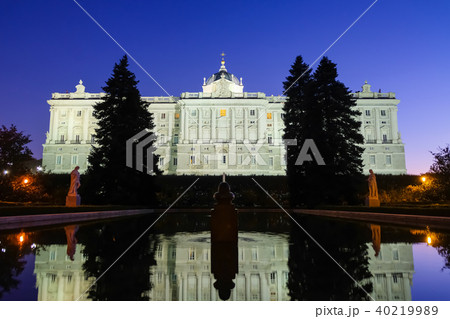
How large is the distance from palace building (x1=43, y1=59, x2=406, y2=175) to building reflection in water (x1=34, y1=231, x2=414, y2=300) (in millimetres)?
51962

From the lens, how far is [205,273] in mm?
4512

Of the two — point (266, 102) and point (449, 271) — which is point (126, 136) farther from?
point (266, 102)

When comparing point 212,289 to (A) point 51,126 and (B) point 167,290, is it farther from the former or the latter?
(A) point 51,126

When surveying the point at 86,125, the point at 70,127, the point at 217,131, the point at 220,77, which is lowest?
the point at 217,131

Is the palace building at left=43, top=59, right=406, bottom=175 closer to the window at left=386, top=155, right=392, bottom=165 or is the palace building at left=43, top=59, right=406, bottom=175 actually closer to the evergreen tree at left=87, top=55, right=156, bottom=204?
the window at left=386, top=155, right=392, bottom=165

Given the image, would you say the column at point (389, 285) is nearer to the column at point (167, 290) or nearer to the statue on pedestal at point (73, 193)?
the column at point (167, 290)

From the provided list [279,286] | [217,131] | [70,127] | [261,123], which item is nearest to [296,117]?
[279,286]

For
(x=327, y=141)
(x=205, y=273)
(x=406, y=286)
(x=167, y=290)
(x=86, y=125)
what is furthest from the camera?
(x=86, y=125)

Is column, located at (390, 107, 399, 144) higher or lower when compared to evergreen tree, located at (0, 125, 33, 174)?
higher

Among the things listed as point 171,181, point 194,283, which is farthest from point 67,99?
point 194,283

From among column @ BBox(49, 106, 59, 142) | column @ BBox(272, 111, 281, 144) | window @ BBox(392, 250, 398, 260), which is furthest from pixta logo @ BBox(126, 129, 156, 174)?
column @ BBox(49, 106, 59, 142)

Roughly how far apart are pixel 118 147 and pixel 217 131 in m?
42.9
